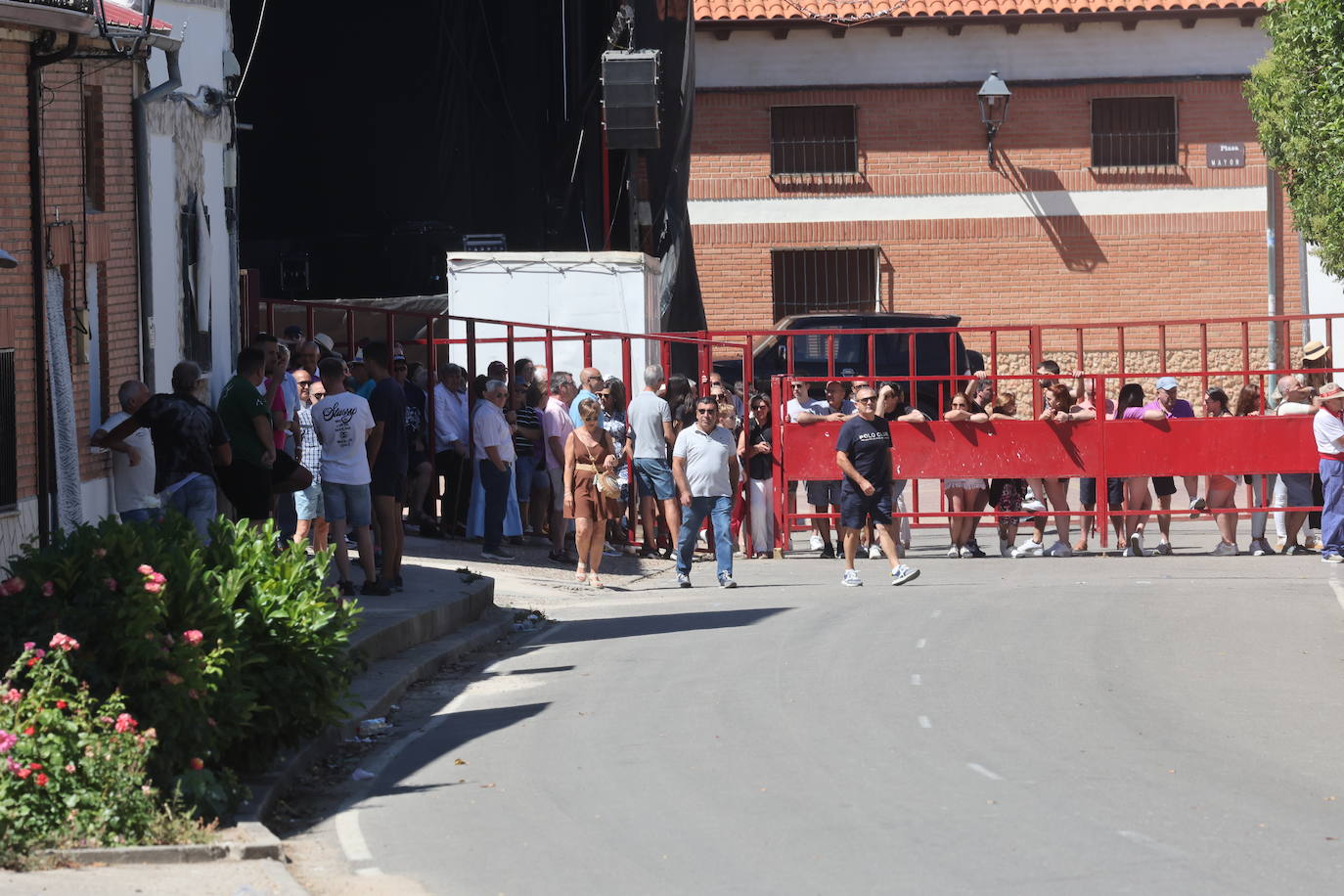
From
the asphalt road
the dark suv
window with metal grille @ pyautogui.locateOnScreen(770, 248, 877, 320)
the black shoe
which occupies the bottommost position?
the asphalt road

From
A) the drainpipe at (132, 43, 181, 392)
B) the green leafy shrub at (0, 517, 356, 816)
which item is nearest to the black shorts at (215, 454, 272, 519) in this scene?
the drainpipe at (132, 43, 181, 392)

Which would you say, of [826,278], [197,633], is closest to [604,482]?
[197,633]

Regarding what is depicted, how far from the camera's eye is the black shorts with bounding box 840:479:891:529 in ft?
55.1

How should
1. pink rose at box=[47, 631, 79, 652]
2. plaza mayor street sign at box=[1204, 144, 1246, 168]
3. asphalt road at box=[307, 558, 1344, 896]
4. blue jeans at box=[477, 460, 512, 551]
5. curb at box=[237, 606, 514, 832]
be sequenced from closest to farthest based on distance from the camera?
asphalt road at box=[307, 558, 1344, 896], pink rose at box=[47, 631, 79, 652], curb at box=[237, 606, 514, 832], blue jeans at box=[477, 460, 512, 551], plaza mayor street sign at box=[1204, 144, 1246, 168]

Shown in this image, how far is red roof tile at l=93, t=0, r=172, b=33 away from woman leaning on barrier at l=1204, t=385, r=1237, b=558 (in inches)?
437

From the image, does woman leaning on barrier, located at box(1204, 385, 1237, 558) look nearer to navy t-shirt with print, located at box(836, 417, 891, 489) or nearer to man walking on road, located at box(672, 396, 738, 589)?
navy t-shirt with print, located at box(836, 417, 891, 489)

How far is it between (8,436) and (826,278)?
81.2 ft

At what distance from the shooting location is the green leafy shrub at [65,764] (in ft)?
23.0

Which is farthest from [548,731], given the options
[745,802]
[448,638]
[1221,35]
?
[1221,35]

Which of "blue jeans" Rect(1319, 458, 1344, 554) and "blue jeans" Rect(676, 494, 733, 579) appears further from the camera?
"blue jeans" Rect(1319, 458, 1344, 554)

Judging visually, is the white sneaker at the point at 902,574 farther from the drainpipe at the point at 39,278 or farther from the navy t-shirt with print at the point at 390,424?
the drainpipe at the point at 39,278

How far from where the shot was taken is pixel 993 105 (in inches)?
1371

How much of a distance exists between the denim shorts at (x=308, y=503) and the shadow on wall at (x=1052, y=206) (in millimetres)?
23891

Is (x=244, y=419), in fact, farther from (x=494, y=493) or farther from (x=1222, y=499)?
(x=1222, y=499)
